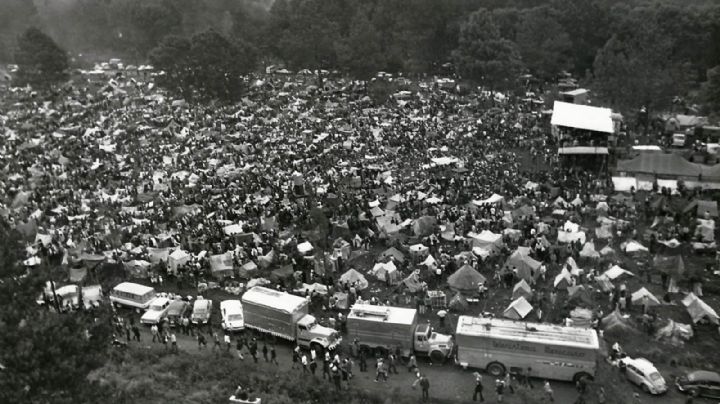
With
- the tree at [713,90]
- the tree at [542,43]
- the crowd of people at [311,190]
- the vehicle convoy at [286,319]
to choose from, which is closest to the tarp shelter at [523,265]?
the crowd of people at [311,190]

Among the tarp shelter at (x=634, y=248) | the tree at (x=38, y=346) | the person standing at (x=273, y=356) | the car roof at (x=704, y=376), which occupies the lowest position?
the person standing at (x=273, y=356)

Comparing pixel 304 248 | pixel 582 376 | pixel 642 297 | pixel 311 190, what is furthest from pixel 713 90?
pixel 304 248

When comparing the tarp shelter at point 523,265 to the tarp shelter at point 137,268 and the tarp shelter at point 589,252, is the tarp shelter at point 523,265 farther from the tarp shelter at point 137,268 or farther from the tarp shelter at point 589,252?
the tarp shelter at point 137,268

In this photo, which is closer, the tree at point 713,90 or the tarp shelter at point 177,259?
the tarp shelter at point 177,259

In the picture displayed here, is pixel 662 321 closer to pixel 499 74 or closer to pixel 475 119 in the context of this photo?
pixel 475 119

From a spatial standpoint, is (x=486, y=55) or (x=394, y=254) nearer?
(x=394, y=254)

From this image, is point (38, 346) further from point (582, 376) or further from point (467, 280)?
point (467, 280)

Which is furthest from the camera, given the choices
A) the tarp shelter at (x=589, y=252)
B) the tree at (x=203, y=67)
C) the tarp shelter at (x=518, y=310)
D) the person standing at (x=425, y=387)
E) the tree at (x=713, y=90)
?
the tree at (x=203, y=67)
